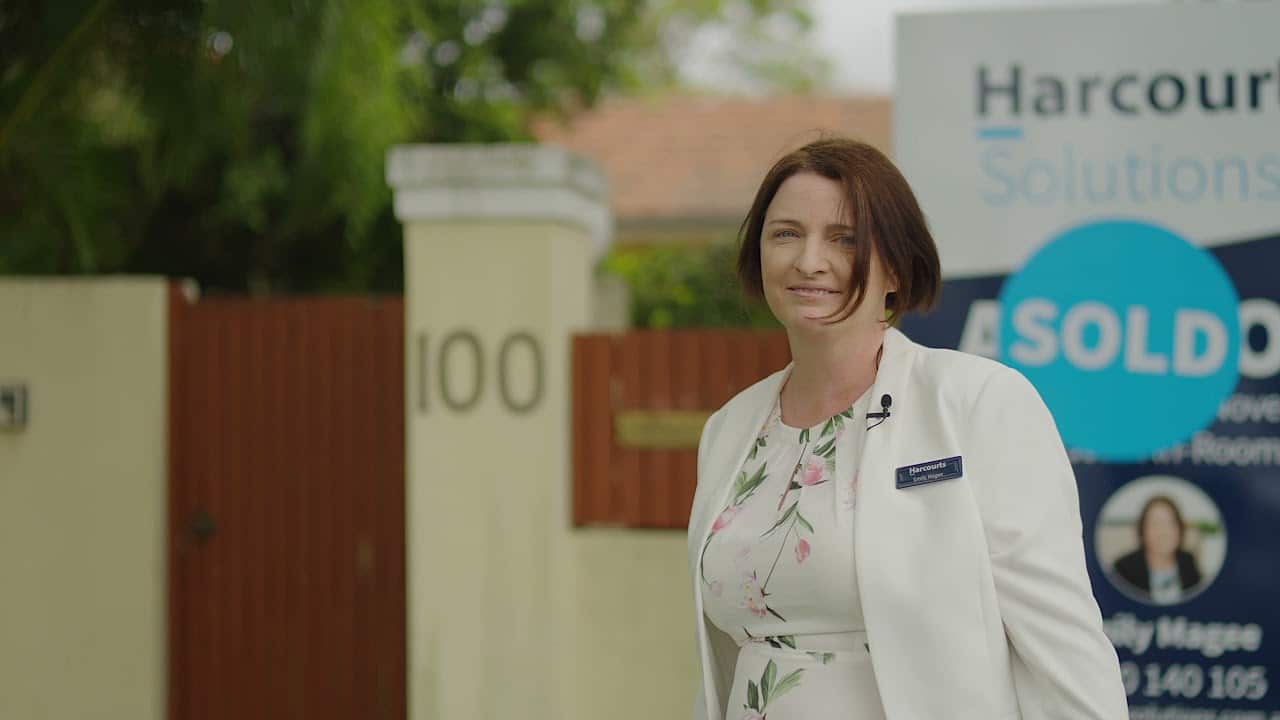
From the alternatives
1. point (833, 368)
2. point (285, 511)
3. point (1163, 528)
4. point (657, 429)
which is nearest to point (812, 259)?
point (833, 368)

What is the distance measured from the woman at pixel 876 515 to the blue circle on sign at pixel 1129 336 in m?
1.95

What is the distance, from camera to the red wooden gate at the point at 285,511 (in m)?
5.48

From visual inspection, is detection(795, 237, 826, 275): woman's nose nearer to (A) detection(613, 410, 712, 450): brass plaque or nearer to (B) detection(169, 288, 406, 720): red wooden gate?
(A) detection(613, 410, 712, 450): brass plaque

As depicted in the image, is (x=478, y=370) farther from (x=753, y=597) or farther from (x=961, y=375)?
(x=961, y=375)

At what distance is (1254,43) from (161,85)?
14.3ft

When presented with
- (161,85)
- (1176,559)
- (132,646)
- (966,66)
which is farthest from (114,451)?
(1176,559)

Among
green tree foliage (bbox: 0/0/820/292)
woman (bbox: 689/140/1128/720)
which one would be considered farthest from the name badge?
green tree foliage (bbox: 0/0/820/292)

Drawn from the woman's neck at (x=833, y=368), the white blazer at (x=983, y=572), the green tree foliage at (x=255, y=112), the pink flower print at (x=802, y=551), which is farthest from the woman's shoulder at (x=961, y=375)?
the green tree foliage at (x=255, y=112)

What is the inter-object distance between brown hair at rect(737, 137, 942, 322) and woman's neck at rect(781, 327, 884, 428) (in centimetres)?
9

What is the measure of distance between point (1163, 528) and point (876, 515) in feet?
7.83

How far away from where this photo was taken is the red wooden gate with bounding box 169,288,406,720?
5.48 meters

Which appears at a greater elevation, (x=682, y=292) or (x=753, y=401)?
(x=682, y=292)

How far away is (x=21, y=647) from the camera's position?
5.42 m

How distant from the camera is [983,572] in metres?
2.08
